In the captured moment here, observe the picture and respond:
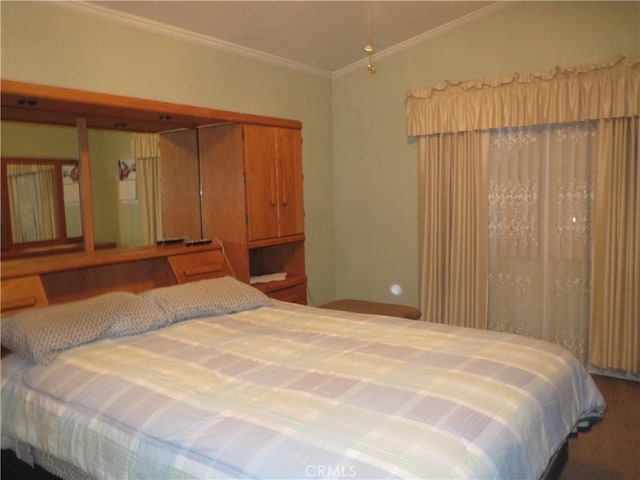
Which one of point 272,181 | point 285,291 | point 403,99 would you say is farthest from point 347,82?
point 285,291

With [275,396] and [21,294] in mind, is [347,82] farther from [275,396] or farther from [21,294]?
[275,396]

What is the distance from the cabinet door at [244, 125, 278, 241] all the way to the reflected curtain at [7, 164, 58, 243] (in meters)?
1.15

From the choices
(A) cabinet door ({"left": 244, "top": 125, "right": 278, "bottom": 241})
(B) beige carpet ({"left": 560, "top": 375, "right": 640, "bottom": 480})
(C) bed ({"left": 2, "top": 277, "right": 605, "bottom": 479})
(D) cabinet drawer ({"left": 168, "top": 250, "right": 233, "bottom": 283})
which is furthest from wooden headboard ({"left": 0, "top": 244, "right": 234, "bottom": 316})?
(B) beige carpet ({"left": 560, "top": 375, "right": 640, "bottom": 480})

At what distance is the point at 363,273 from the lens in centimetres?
456

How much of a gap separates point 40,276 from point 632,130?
3.59 meters

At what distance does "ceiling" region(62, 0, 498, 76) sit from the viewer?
9.51 ft

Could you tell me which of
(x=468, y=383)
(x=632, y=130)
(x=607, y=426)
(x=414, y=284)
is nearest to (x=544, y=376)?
(x=468, y=383)

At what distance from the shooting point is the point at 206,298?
105 inches

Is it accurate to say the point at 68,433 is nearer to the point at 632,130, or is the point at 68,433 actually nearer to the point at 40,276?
the point at 40,276

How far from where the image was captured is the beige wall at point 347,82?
2662mm

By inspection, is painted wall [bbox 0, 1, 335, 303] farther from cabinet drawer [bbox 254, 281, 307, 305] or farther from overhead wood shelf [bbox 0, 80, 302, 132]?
cabinet drawer [bbox 254, 281, 307, 305]

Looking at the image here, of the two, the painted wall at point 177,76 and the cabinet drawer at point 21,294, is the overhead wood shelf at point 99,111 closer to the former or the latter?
the painted wall at point 177,76

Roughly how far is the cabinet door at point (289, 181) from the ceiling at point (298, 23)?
0.69 m

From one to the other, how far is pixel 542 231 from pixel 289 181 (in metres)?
1.89
